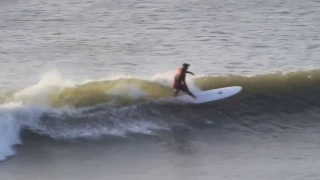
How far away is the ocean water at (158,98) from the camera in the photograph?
1878 cm

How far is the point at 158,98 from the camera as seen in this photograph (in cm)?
2236

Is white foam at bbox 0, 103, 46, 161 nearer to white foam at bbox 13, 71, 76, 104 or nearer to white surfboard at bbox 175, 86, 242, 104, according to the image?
white foam at bbox 13, 71, 76, 104

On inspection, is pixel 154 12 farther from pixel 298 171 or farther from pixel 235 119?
pixel 298 171

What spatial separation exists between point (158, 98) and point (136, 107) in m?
0.76

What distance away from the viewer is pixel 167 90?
22.4 m

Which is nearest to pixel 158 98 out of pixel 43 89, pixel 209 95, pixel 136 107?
pixel 136 107

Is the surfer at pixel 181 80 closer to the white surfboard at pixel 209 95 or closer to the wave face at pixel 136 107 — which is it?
the white surfboard at pixel 209 95

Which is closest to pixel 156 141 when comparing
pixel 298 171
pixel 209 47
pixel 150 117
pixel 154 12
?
pixel 150 117

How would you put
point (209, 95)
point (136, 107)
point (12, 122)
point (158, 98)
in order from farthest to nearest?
1. point (158, 98)
2. point (209, 95)
3. point (136, 107)
4. point (12, 122)

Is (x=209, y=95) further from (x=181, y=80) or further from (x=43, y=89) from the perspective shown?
(x=43, y=89)

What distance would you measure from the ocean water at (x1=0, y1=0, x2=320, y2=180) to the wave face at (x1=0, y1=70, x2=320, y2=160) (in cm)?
3

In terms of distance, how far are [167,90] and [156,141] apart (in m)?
2.44

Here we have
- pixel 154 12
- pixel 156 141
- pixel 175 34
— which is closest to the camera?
pixel 156 141

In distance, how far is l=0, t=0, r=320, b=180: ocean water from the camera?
18781 mm
